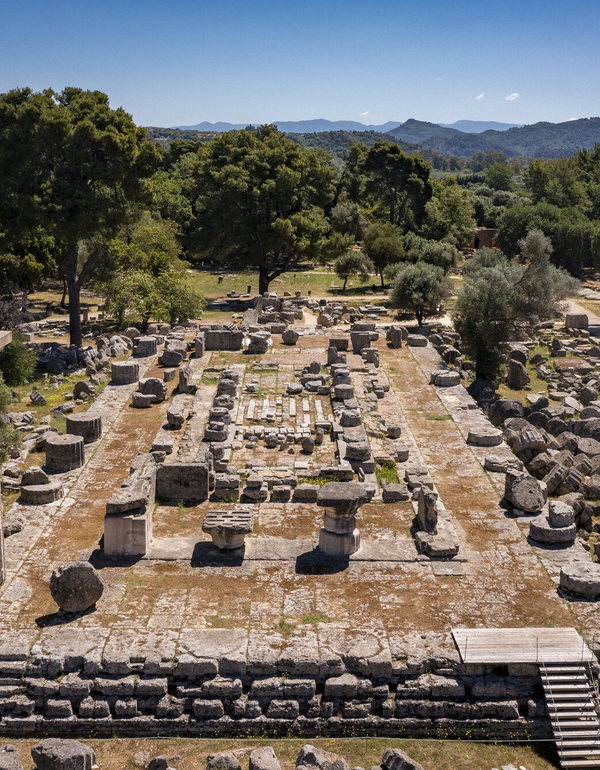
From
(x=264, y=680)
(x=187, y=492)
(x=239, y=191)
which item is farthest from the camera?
(x=239, y=191)

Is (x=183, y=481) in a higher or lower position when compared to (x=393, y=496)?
higher

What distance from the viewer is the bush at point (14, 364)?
85.8 ft

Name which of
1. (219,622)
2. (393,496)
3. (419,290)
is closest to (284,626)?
(219,622)

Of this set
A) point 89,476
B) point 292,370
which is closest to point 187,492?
point 89,476

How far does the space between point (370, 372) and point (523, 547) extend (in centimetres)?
1256

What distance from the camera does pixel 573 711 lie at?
12.2m

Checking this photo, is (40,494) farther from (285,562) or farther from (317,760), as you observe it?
(317,760)

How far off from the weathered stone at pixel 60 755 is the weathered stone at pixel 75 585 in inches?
109

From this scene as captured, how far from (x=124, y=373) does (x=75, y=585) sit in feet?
45.0

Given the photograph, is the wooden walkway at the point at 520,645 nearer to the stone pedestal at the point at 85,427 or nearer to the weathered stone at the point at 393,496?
the weathered stone at the point at 393,496

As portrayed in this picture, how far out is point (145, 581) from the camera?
14.6 meters

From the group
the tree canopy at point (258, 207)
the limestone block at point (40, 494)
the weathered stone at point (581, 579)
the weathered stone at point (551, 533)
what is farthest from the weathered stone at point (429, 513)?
the tree canopy at point (258, 207)

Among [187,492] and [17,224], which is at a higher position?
[17,224]

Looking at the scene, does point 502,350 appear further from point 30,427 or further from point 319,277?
point 319,277
